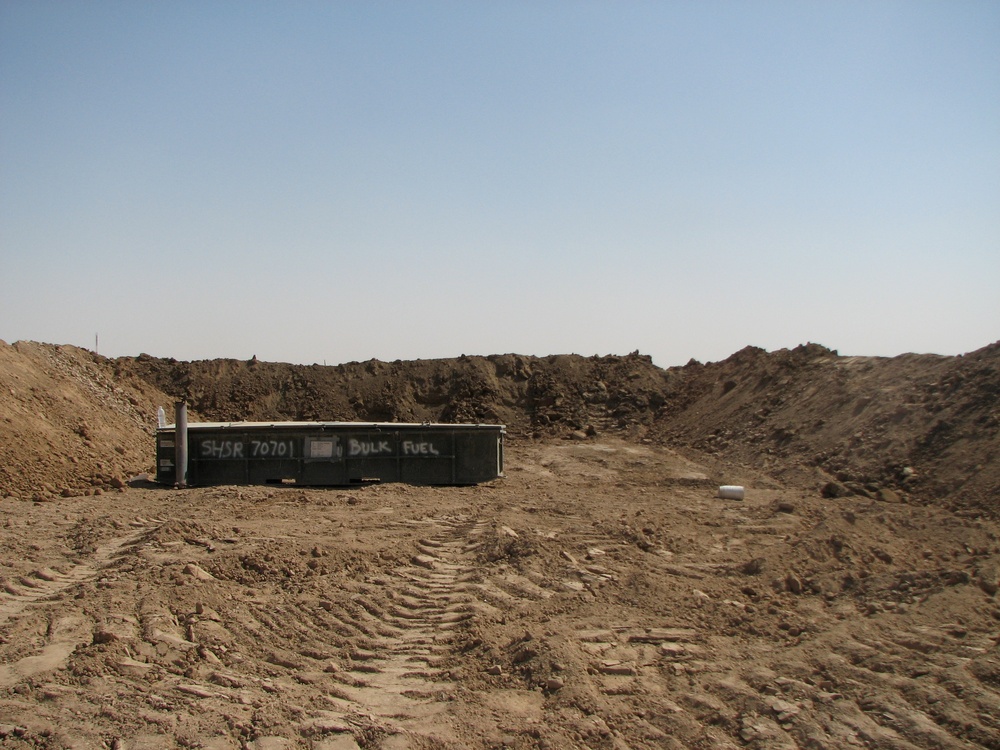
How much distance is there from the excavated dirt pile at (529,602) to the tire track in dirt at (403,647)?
0.09ft

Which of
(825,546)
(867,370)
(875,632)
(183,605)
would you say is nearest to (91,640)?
(183,605)

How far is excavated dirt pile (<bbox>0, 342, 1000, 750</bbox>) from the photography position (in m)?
5.73

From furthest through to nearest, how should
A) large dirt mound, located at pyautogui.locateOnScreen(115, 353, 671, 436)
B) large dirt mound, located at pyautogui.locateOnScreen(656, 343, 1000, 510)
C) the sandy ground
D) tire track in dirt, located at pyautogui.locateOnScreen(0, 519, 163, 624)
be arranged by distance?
large dirt mound, located at pyautogui.locateOnScreen(115, 353, 671, 436) → large dirt mound, located at pyautogui.locateOnScreen(656, 343, 1000, 510) → tire track in dirt, located at pyautogui.locateOnScreen(0, 519, 163, 624) → the sandy ground

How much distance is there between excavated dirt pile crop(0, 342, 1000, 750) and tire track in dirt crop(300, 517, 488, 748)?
0.09 ft

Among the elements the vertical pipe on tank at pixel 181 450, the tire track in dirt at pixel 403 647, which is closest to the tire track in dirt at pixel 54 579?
the tire track in dirt at pixel 403 647

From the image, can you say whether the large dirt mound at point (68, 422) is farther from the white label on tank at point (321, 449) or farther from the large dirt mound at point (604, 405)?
the white label on tank at point (321, 449)

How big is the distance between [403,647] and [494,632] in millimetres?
804

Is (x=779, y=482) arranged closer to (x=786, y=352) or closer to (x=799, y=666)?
(x=786, y=352)

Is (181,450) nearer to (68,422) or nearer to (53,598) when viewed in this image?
(68,422)

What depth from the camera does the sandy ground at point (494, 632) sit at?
18.6 ft

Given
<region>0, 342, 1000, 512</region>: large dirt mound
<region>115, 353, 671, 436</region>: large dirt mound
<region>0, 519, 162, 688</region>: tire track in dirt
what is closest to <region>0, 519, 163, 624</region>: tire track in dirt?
<region>0, 519, 162, 688</region>: tire track in dirt

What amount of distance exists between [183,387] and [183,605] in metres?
21.8

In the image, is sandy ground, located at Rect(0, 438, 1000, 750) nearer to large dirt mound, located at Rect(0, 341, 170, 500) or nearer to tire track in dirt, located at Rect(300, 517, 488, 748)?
tire track in dirt, located at Rect(300, 517, 488, 748)

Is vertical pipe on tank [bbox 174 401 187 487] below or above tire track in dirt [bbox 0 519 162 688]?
above
